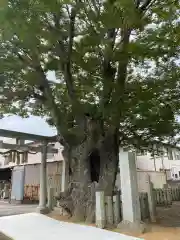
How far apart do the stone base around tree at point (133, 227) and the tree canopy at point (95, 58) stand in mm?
3051

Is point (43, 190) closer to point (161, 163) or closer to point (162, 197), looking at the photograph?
point (162, 197)

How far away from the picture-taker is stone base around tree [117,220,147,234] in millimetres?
6316

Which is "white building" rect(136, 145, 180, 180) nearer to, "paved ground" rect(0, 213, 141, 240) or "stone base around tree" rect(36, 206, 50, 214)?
"stone base around tree" rect(36, 206, 50, 214)

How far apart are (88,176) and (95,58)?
427 cm

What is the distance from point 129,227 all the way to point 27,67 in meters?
6.40

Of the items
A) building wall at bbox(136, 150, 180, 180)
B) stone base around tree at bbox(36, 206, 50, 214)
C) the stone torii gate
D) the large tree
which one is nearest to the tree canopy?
the large tree

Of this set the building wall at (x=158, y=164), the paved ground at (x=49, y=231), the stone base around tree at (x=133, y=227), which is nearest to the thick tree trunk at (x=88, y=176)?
the paved ground at (x=49, y=231)

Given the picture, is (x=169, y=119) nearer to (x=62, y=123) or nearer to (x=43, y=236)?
(x=62, y=123)

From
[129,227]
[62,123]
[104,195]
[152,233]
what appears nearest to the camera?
[152,233]

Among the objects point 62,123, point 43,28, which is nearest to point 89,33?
point 43,28

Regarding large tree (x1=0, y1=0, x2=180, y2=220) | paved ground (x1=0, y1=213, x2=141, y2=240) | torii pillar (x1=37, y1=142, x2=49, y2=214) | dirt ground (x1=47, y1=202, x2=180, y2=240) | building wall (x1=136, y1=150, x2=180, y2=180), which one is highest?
large tree (x1=0, y1=0, x2=180, y2=220)

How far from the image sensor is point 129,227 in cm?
656

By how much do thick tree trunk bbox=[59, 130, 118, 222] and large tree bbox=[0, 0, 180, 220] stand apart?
1.4 inches

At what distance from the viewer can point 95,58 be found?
830cm
